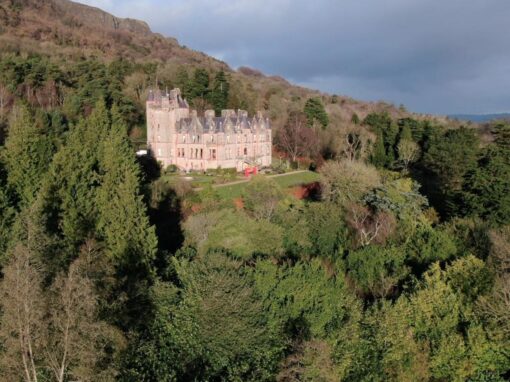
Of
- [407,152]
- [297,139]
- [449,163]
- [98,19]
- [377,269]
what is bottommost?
[377,269]

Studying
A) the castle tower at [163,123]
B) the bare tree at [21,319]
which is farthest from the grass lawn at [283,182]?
the bare tree at [21,319]

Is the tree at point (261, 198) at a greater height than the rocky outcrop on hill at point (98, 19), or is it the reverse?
the rocky outcrop on hill at point (98, 19)

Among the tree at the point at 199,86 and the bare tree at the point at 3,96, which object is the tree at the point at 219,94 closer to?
the tree at the point at 199,86

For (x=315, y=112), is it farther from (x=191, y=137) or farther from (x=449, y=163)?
(x=449, y=163)

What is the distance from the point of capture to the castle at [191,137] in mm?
48688

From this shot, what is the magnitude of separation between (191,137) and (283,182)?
1103cm

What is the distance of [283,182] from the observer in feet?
146

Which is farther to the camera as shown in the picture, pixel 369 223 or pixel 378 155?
pixel 378 155

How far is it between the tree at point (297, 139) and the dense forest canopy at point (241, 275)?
2049 centimetres

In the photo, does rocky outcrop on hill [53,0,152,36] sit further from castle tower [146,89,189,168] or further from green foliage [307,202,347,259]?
green foliage [307,202,347,259]

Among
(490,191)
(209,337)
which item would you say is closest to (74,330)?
(209,337)

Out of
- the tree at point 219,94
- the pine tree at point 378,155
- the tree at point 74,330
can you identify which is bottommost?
the tree at point 74,330

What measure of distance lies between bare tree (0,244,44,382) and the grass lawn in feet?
86.0

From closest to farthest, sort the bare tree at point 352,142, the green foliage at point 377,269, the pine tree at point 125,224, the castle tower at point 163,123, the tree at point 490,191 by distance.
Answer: the green foliage at point 377,269, the pine tree at point 125,224, the tree at point 490,191, the castle tower at point 163,123, the bare tree at point 352,142
